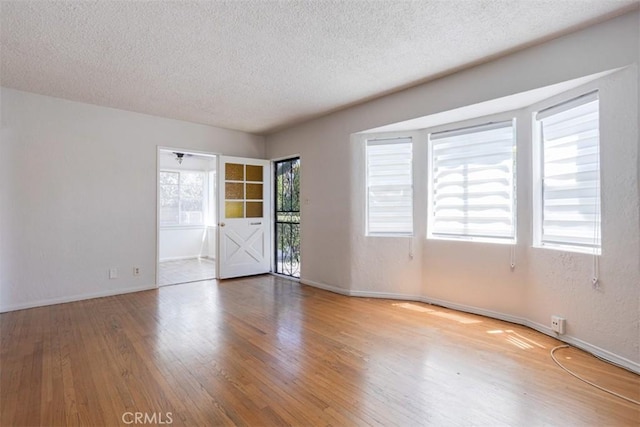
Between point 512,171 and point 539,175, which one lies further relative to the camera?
point 512,171

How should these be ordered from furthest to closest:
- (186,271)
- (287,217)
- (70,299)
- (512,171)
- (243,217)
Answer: (186,271) < (287,217) < (243,217) < (70,299) < (512,171)

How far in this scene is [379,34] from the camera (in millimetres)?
2559

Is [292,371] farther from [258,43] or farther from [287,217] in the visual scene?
[287,217]

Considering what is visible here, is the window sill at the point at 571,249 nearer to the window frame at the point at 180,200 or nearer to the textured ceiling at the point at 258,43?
the textured ceiling at the point at 258,43

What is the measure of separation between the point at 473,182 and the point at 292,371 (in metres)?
2.83

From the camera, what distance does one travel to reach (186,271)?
Answer: 6.17m

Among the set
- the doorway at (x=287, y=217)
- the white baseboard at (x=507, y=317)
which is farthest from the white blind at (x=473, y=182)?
the doorway at (x=287, y=217)

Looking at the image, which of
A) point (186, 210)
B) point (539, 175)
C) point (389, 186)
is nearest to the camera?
point (539, 175)

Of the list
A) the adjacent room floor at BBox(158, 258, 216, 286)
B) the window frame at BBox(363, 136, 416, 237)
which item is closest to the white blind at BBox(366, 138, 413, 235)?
the window frame at BBox(363, 136, 416, 237)

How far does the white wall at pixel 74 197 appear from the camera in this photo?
12.3ft

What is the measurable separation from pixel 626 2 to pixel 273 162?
16.2 ft

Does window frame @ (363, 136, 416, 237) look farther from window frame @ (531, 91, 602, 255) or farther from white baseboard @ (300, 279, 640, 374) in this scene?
window frame @ (531, 91, 602, 255)
